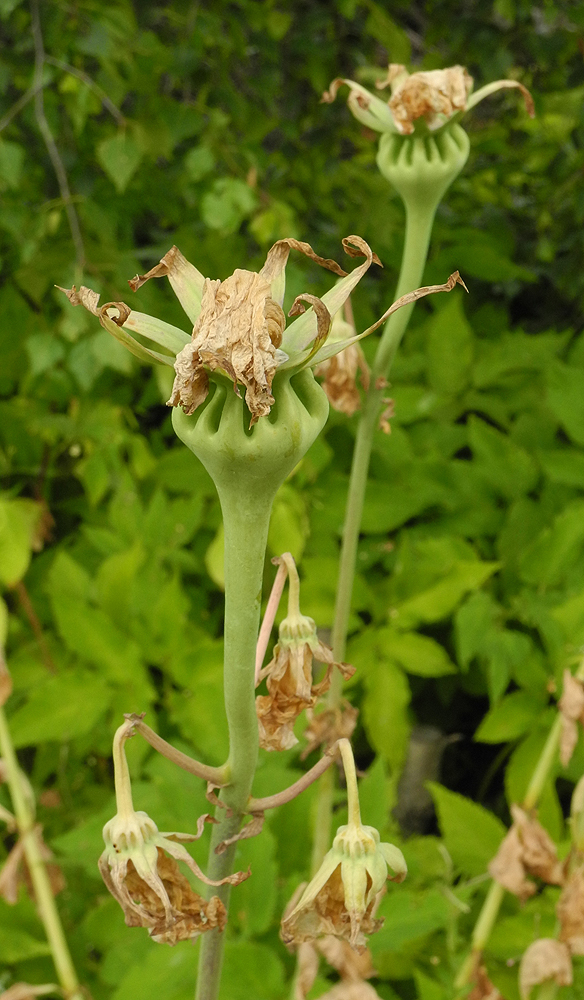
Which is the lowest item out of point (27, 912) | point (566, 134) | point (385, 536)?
point (27, 912)

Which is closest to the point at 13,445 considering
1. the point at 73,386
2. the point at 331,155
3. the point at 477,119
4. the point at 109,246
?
the point at 73,386

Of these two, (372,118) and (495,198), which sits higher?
(495,198)

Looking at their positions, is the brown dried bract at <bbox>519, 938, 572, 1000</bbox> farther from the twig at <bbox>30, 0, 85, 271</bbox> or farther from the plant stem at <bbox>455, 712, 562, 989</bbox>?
the twig at <bbox>30, 0, 85, 271</bbox>

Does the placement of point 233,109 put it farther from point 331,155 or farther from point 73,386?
point 73,386

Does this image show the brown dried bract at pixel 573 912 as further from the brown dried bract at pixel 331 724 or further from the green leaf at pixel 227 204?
the green leaf at pixel 227 204

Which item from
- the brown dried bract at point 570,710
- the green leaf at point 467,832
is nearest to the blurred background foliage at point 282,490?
the green leaf at point 467,832

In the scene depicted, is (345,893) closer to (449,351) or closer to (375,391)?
(375,391)

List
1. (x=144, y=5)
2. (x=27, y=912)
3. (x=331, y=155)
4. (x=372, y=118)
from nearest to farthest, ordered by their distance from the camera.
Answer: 1. (x=372, y=118)
2. (x=27, y=912)
3. (x=144, y=5)
4. (x=331, y=155)
